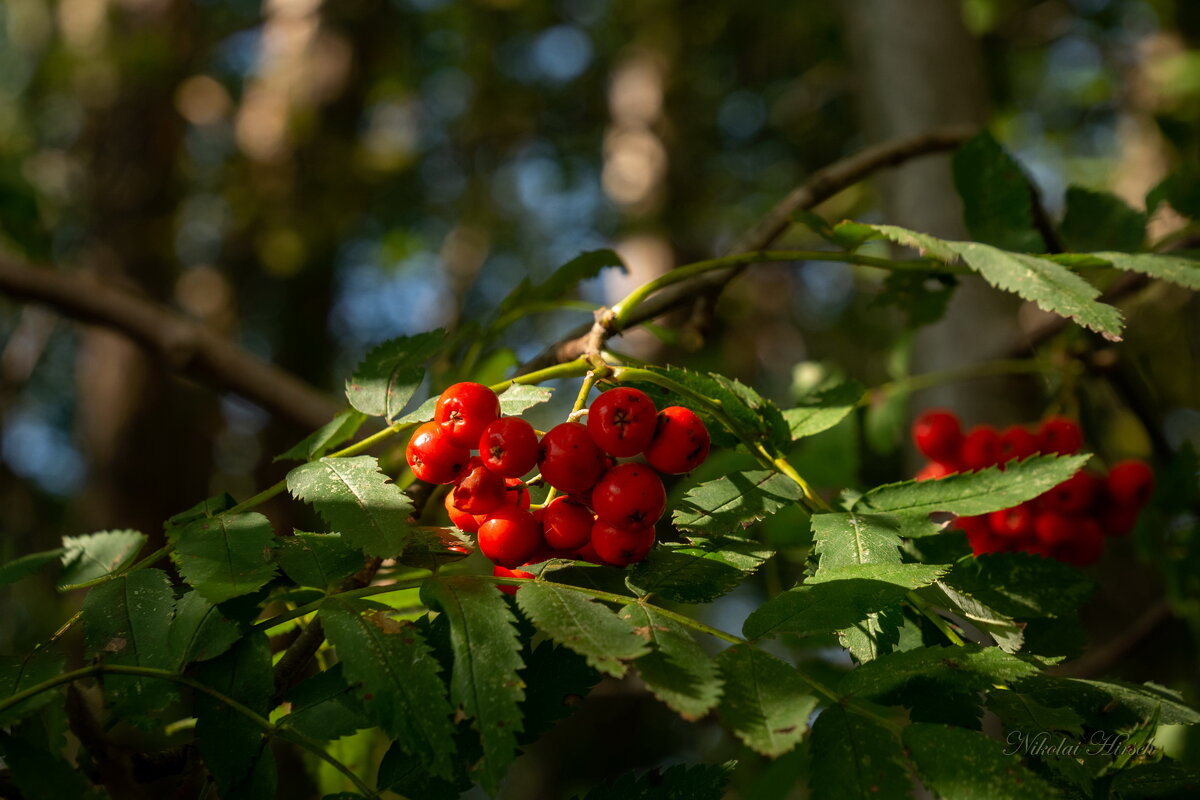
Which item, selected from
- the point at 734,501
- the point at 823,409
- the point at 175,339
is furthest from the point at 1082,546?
the point at 175,339

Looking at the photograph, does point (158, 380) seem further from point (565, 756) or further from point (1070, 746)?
point (1070, 746)

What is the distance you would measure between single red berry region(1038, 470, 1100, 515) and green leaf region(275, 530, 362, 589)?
114 cm

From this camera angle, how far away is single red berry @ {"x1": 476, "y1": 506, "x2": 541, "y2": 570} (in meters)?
0.89

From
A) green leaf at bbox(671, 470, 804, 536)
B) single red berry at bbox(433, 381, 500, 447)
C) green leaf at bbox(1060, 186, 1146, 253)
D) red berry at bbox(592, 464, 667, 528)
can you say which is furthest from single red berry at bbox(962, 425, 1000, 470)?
single red berry at bbox(433, 381, 500, 447)

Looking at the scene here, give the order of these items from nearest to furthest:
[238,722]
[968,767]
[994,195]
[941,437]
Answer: [968,767], [238,722], [994,195], [941,437]

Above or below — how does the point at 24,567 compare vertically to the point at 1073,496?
above

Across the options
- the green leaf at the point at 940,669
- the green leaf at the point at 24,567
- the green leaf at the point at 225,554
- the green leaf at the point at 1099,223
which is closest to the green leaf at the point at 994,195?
the green leaf at the point at 1099,223

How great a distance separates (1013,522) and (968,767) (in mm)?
856

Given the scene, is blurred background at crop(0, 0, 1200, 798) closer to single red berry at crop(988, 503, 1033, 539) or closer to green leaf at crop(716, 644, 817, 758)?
single red berry at crop(988, 503, 1033, 539)

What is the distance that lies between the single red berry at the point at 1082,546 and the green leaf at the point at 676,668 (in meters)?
1.00

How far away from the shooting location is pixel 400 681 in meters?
0.74

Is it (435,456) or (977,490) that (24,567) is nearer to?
(435,456)

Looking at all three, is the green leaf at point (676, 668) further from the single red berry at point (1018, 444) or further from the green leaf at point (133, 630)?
the single red berry at point (1018, 444)

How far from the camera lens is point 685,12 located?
21.9 ft
